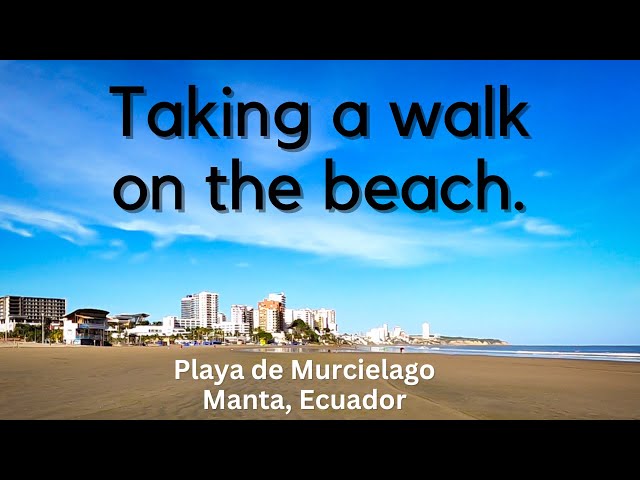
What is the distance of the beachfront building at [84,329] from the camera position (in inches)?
2868

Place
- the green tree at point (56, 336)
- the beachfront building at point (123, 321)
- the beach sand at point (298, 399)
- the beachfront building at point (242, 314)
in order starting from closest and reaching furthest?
1. the beach sand at point (298, 399)
2. the green tree at point (56, 336)
3. the beachfront building at point (123, 321)
4. the beachfront building at point (242, 314)

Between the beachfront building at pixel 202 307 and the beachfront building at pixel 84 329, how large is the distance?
331ft

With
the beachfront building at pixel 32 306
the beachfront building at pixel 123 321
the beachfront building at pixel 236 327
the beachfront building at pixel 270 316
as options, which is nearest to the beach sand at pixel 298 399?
the beachfront building at pixel 123 321

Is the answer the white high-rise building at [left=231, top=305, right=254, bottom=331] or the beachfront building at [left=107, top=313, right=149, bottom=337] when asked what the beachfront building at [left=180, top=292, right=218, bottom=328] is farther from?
the beachfront building at [left=107, top=313, right=149, bottom=337]

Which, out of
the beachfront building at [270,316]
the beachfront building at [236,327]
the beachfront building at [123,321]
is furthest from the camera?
the beachfront building at [270,316]

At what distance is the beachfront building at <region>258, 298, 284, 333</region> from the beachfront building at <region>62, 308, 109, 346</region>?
8994 centimetres

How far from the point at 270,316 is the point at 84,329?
316 ft

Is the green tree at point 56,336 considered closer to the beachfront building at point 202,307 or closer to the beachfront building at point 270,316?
the beachfront building at point 270,316

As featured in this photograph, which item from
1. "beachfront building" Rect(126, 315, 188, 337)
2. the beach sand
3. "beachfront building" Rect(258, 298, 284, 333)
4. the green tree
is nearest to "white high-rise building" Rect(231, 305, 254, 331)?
"beachfront building" Rect(258, 298, 284, 333)

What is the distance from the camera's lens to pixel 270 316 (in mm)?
167250
